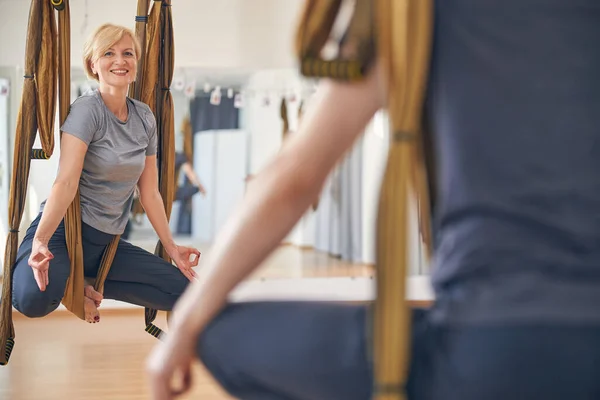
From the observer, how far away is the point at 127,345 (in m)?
5.38

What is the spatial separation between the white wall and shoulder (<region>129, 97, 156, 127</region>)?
3134 mm

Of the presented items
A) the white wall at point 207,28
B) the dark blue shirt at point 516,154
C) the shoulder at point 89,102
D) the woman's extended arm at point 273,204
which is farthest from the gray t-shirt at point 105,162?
the white wall at point 207,28

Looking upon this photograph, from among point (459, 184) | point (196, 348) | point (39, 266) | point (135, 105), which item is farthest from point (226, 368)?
point (135, 105)

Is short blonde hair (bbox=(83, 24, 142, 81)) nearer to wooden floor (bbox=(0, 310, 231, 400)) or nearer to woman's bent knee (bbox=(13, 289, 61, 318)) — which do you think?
woman's bent knee (bbox=(13, 289, 61, 318))

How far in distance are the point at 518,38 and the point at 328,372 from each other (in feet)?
1.17

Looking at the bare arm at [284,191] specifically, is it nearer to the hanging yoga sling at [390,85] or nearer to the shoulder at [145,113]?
the hanging yoga sling at [390,85]

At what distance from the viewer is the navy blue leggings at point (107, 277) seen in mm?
3199

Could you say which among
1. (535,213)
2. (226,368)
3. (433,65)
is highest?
(433,65)

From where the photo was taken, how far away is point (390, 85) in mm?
831

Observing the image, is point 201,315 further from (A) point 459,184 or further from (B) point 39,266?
(B) point 39,266

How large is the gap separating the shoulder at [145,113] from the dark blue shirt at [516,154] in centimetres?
276

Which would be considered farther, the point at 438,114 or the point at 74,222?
the point at 74,222

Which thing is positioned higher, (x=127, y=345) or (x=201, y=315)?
(x=201, y=315)

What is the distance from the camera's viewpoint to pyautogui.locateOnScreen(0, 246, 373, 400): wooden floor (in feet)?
13.1
